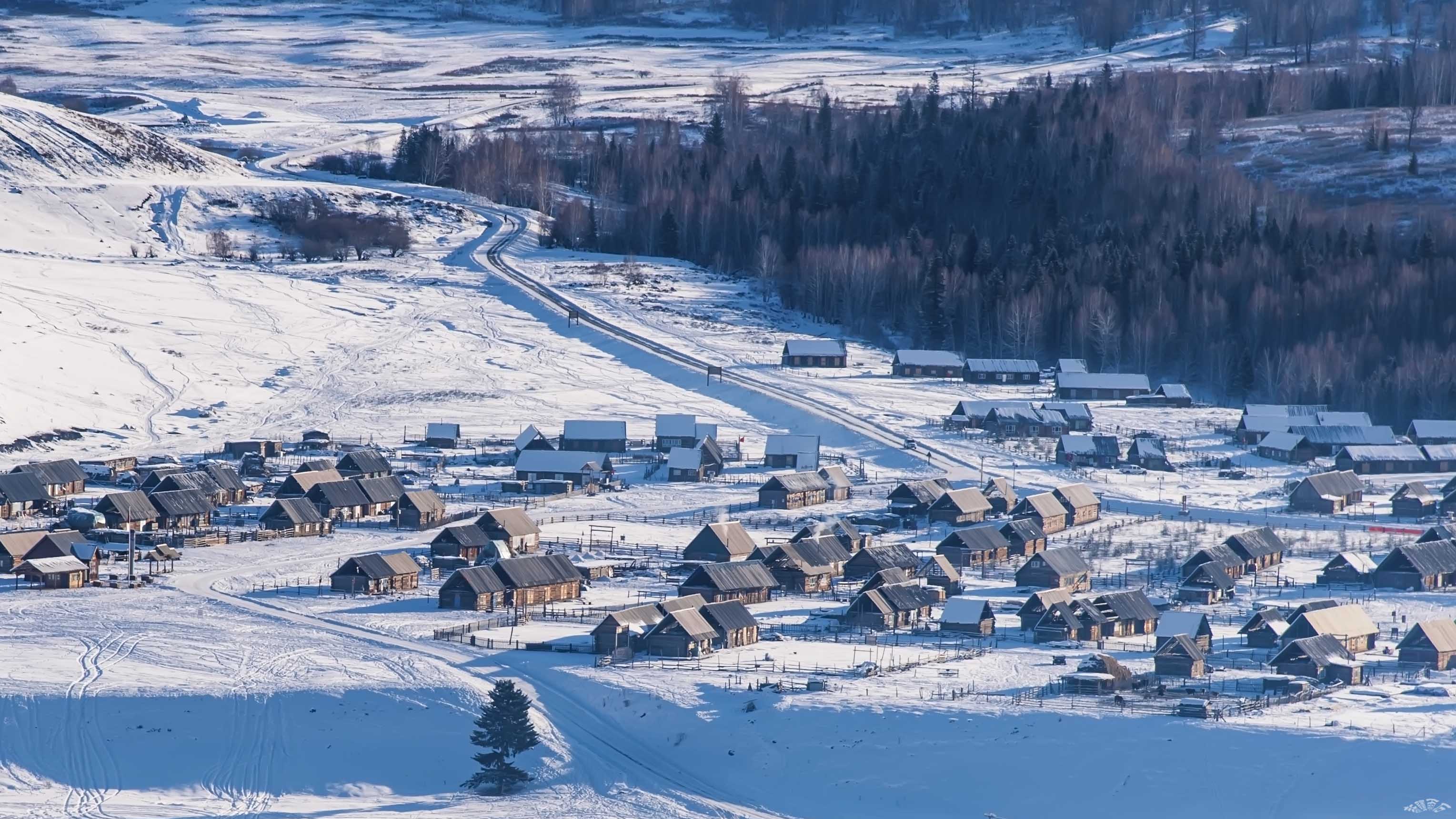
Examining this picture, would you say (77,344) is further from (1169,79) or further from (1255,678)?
(1169,79)

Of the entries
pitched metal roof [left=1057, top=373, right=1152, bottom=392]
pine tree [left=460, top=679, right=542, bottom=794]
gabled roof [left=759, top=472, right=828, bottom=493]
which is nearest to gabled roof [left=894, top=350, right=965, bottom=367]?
pitched metal roof [left=1057, top=373, right=1152, bottom=392]

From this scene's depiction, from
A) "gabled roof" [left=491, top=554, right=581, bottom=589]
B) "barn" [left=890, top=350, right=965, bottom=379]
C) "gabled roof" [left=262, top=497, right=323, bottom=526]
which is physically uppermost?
"gabled roof" [left=491, top=554, right=581, bottom=589]

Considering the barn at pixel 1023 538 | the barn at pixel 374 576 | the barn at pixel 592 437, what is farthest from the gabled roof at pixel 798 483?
the barn at pixel 374 576

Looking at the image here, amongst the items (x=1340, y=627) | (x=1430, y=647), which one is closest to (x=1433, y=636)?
(x=1430, y=647)

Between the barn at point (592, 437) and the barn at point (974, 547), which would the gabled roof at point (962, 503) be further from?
the barn at point (592, 437)

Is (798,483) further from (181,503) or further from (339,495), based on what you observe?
(181,503)

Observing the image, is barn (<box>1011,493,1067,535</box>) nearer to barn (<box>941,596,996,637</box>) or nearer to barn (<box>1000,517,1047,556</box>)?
barn (<box>1000,517,1047,556</box>)
